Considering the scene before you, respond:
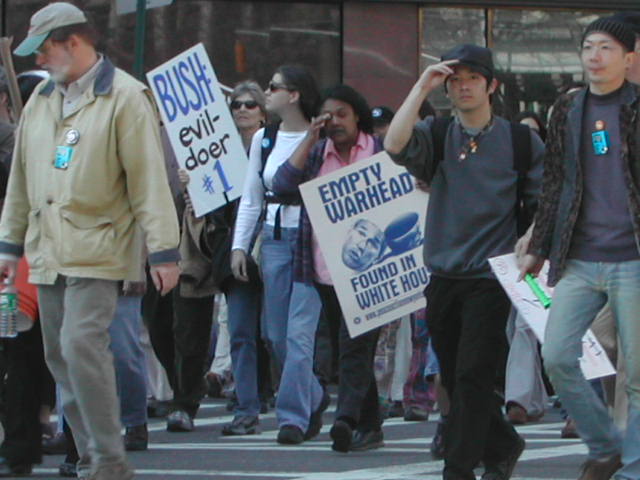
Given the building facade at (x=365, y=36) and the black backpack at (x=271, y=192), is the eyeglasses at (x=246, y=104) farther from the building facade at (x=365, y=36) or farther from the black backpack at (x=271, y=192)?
the building facade at (x=365, y=36)

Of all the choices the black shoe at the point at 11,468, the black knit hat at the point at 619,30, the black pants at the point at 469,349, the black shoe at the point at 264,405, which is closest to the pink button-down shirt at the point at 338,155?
the black shoe at the point at 11,468

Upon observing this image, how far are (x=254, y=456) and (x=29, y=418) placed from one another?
1325 mm

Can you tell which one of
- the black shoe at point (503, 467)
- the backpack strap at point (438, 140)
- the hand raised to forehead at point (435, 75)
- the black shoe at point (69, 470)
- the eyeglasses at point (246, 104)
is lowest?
the black shoe at point (69, 470)

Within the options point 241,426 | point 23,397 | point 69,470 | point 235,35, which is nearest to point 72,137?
point 23,397

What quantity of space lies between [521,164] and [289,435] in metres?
2.89

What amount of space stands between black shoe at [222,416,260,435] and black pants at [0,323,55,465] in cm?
211

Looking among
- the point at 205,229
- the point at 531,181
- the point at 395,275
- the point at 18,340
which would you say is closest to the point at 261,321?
the point at 205,229

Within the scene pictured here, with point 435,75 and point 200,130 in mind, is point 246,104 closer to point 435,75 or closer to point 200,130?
point 200,130

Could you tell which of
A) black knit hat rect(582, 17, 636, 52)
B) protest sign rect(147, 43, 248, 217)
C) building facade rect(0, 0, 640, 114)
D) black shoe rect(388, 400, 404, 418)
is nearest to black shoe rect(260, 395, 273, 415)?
black shoe rect(388, 400, 404, 418)

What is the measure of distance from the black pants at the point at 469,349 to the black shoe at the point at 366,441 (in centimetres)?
185

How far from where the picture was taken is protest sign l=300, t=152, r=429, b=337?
994cm

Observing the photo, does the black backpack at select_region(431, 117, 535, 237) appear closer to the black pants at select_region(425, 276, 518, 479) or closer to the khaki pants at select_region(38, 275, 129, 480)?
the black pants at select_region(425, 276, 518, 479)

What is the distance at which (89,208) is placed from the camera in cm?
728

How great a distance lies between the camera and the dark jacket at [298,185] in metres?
10.0
